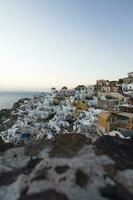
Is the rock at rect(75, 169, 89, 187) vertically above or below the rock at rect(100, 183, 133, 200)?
above

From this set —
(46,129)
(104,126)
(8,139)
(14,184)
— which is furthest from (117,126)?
(14,184)

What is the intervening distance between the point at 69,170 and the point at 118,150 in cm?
683

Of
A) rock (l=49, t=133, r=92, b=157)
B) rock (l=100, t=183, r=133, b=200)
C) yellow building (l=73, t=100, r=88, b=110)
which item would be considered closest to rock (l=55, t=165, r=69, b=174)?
rock (l=49, t=133, r=92, b=157)

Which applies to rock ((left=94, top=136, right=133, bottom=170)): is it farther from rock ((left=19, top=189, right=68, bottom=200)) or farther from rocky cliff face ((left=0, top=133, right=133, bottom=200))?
rock ((left=19, top=189, right=68, bottom=200))

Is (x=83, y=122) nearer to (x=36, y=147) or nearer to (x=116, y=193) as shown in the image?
(x=36, y=147)

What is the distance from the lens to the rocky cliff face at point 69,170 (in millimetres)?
20656

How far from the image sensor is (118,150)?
93.4ft

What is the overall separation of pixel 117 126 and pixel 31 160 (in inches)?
912

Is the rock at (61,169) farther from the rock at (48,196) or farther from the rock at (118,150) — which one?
the rock at (118,150)

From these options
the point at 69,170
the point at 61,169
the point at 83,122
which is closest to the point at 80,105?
the point at 83,122

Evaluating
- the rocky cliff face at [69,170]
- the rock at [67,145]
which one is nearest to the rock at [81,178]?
the rocky cliff face at [69,170]

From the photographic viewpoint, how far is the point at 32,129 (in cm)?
6325

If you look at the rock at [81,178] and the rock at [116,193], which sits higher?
the rock at [81,178]

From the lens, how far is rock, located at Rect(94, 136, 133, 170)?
25.6m
